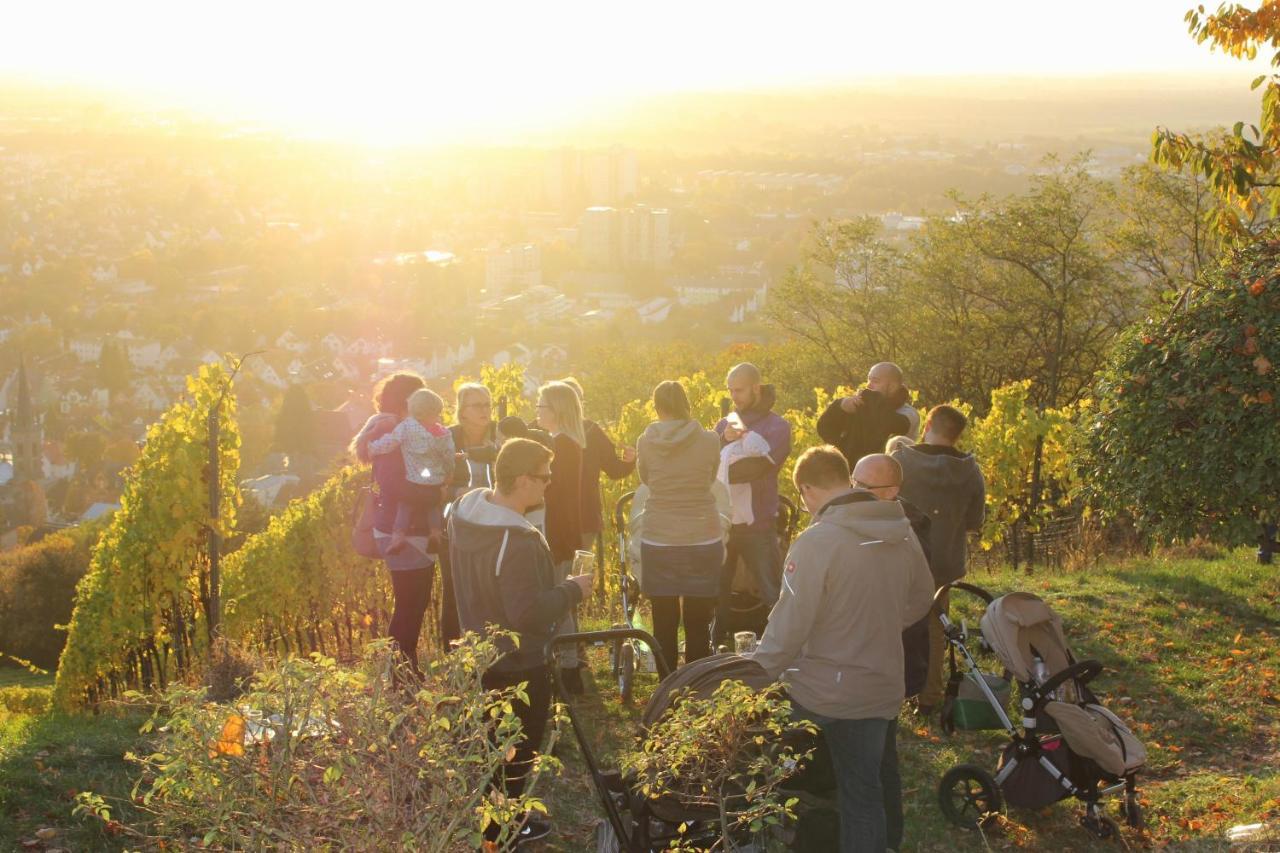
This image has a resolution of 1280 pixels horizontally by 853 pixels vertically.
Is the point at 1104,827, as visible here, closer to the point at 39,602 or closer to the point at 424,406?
the point at 424,406

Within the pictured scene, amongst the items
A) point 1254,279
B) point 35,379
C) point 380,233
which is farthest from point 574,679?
point 380,233

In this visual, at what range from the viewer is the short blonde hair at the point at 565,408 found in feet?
19.6

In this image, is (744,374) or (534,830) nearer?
(534,830)

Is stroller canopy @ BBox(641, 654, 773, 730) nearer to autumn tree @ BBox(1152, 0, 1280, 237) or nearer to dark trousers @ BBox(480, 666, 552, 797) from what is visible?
dark trousers @ BBox(480, 666, 552, 797)

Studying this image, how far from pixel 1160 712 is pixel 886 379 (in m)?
2.40

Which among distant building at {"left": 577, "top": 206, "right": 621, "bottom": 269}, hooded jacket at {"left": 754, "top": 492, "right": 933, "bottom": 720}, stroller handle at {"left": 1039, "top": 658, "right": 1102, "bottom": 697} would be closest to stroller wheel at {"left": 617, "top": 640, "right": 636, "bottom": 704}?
stroller handle at {"left": 1039, "top": 658, "right": 1102, "bottom": 697}

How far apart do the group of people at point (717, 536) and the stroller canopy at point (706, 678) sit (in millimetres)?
164

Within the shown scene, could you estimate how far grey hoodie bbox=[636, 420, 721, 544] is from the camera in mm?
5676

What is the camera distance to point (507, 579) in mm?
4207

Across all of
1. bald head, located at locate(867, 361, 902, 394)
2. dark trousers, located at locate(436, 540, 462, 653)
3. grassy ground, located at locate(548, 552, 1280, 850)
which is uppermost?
bald head, located at locate(867, 361, 902, 394)

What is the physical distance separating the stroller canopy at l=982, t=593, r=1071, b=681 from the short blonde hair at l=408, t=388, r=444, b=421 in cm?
285

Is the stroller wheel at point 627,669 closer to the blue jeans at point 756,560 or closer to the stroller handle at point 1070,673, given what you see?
the blue jeans at point 756,560

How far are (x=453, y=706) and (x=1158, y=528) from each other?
4.19 m

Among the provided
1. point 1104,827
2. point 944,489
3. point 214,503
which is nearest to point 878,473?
point 944,489
